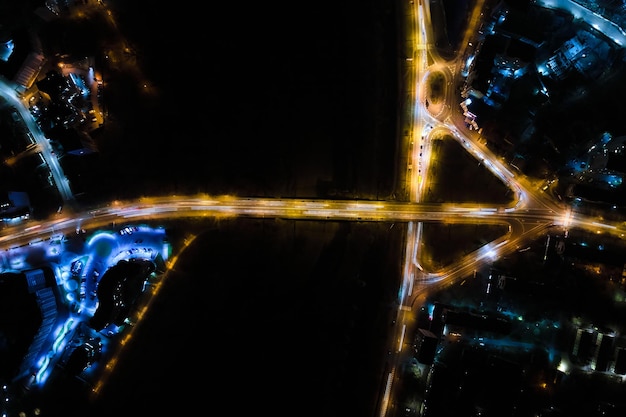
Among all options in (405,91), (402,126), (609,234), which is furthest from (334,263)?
(609,234)

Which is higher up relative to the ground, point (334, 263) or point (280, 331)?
point (334, 263)

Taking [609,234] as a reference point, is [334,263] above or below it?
below

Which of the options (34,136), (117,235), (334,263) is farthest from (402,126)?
Answer: (34,136)

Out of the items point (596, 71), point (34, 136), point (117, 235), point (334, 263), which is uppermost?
point (596, 71)

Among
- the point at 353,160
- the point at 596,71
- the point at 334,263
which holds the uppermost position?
the point at 596,71

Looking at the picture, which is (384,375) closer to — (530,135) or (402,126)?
(402,126)

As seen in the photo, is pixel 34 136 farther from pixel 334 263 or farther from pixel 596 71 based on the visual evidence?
pixel 596 71
